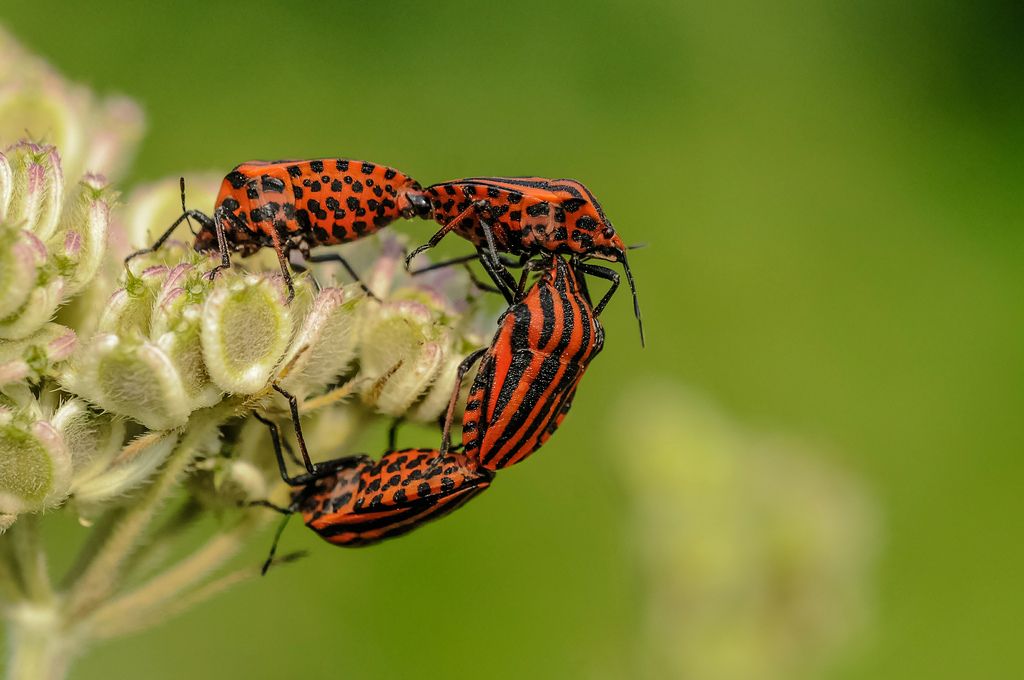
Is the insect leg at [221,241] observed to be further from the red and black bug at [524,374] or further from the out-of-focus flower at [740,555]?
the out-of-focus flower at [740,555]

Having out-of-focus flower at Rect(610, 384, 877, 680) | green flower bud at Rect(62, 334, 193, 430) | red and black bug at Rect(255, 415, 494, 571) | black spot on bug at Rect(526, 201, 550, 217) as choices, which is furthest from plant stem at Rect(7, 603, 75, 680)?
out-of-focus flower at Rect(610, 384, 877, 680)

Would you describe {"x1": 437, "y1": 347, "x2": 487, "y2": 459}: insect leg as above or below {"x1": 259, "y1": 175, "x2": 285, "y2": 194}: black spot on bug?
below

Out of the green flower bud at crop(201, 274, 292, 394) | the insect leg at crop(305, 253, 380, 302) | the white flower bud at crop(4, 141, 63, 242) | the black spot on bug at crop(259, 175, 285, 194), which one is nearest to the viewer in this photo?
the green flower bud at crop(201, 274, 292, 394)

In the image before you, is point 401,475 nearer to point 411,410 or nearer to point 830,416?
point 411,410

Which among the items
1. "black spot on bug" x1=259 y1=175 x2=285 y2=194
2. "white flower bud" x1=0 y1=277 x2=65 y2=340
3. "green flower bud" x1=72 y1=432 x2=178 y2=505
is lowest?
"green flower bud" x1=72 y1=432 x2=178 y2=505

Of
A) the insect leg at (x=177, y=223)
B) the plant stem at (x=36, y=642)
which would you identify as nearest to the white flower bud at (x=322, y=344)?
the insect leg at (x=177, y=223)

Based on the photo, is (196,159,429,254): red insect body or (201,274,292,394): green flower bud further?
(196,159,429,254): red insect body

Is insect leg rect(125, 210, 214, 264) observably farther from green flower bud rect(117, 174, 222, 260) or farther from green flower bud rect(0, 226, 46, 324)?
green flower bud rect(0, 226, 46, 324)

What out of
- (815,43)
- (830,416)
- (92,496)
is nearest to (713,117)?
(815,43)
